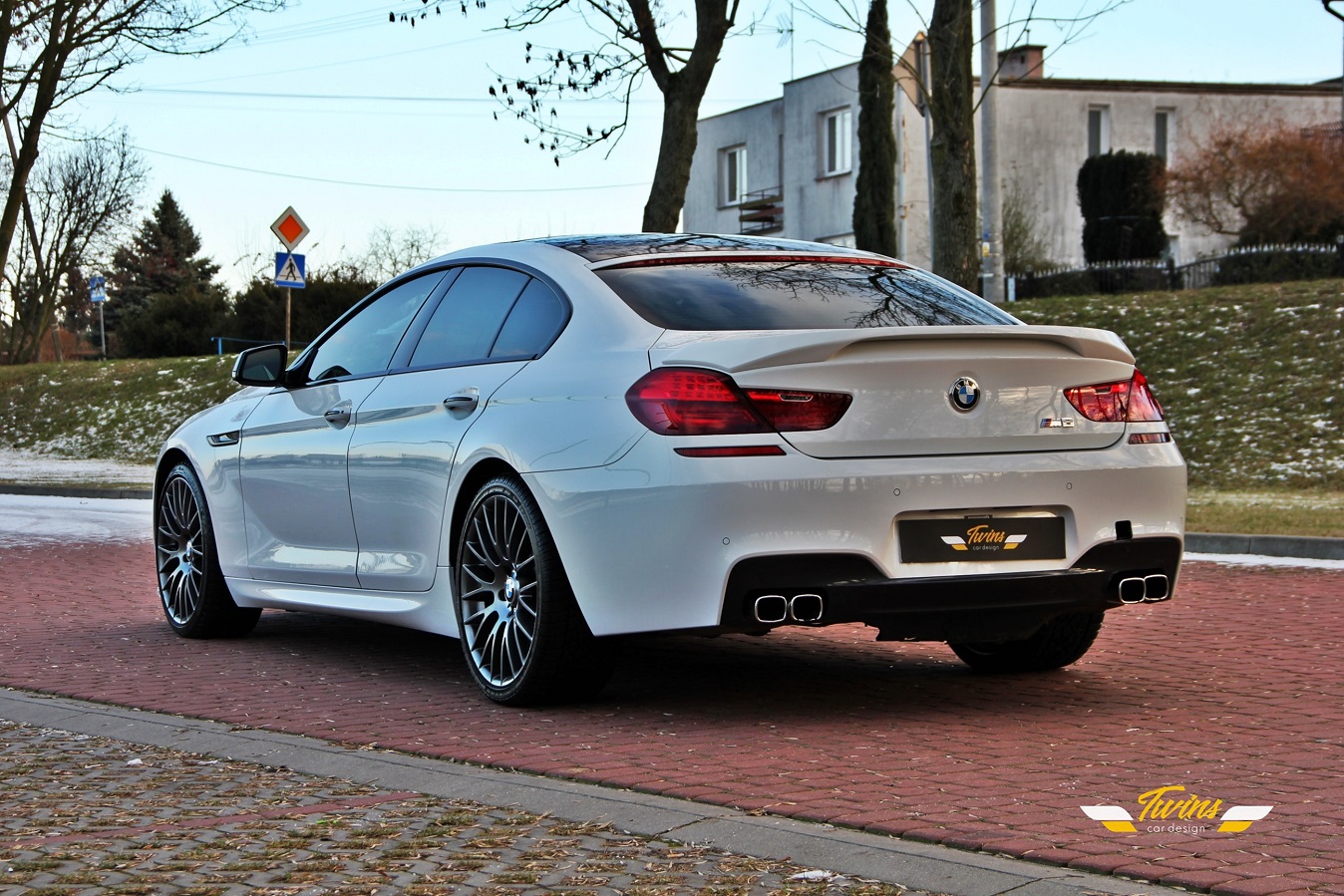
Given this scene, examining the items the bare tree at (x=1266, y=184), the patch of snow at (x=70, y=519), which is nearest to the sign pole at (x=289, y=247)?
the patch of snow at (x=70, y=519)

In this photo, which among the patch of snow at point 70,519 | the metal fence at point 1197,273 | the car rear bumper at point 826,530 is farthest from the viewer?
the metal fence at point 1197,273

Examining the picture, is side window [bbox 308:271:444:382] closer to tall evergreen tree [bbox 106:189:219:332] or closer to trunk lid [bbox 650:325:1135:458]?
trunk lid [bbox 650:325:1135:458]

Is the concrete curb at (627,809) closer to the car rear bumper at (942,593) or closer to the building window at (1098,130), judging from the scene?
the car rear bumper at (942,593)

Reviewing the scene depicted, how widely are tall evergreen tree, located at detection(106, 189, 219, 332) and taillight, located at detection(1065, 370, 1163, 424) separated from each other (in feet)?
241

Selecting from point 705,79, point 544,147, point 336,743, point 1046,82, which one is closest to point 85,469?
point 544,147

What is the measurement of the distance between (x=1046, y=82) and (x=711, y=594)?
40787 mm

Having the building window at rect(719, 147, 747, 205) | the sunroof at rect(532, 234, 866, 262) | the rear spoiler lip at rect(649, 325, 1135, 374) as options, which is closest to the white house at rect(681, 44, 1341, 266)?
the building window at rect(719, 147, 747, 205)

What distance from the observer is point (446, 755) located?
17.3 feet

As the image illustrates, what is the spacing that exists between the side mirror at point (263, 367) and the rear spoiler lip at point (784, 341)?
2622 millimetres

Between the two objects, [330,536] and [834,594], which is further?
[330,536]

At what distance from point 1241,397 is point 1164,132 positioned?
27.3 m

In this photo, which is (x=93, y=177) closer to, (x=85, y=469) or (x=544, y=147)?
(x=85, y=469)

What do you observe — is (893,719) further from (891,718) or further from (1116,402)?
(1116,402)

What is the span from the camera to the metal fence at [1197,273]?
28.7m
